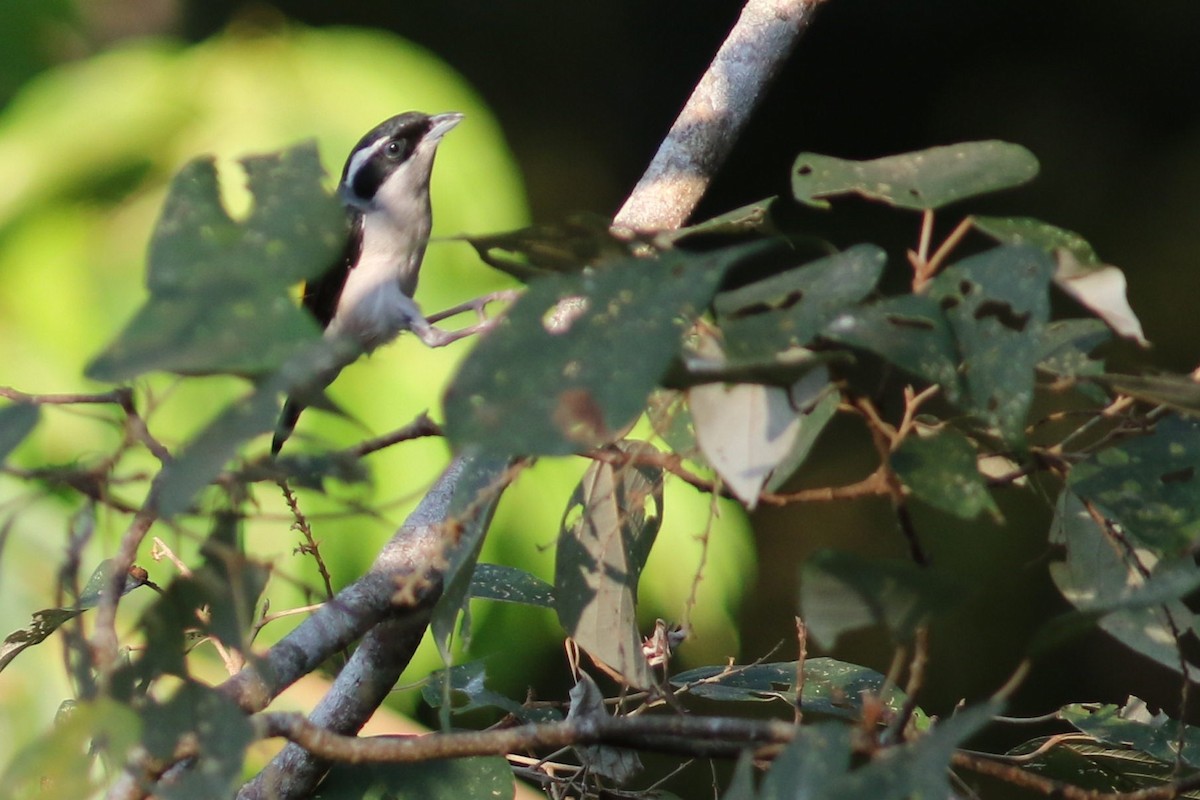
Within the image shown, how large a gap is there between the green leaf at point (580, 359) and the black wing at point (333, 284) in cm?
159

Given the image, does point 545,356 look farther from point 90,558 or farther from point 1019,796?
point 1019,796

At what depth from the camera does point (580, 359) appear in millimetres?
408

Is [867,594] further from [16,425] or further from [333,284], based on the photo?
[333,284]

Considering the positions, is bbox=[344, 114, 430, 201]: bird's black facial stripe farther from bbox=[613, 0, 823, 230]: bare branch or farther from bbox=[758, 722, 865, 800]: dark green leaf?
bbox=[758, 722, 865, 800]: dark green leaf

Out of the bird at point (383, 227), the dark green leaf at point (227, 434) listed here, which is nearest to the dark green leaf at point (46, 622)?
the dark green leaf at point (227, 434)

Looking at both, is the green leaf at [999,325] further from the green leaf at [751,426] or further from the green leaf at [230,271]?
the green leaf at [230,271]

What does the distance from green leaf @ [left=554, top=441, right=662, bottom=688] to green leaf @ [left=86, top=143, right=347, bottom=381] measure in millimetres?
313

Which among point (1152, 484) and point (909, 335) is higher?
point (909, 335)

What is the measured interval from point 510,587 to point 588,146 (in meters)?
1.96

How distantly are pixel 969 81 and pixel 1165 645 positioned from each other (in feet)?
7.97

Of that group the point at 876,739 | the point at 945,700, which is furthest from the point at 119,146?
the point at 945,700

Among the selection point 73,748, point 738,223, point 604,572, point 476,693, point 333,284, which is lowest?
point 333,284

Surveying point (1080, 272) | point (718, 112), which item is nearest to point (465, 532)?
point (1080, 272)

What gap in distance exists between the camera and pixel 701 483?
613 mm
